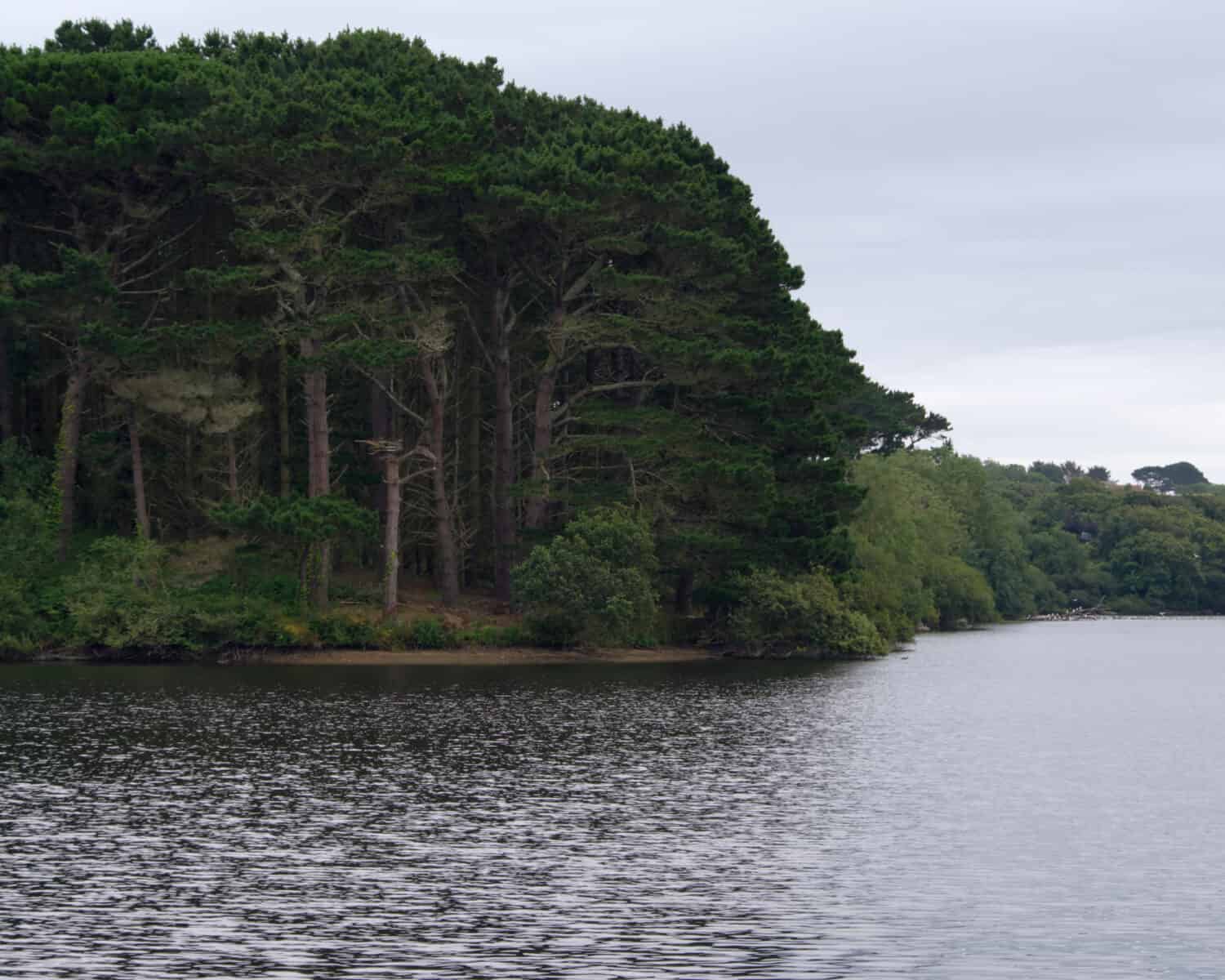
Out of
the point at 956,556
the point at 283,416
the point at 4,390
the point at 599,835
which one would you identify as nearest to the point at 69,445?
the point at 4,390

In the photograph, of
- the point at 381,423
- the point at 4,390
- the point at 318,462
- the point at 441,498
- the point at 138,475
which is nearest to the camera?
the point at 138,475

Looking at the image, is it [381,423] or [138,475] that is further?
[381,423]

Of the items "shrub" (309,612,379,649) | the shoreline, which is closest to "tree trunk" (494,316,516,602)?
the shoreline

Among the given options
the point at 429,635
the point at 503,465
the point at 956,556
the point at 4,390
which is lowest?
the point at 429,635

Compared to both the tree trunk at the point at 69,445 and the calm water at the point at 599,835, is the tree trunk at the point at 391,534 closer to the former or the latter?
the tree trunk at the point at 69,445

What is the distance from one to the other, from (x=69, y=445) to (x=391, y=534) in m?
15.6

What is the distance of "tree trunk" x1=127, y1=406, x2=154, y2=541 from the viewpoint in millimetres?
78000

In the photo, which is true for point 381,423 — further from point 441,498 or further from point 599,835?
point 599,835

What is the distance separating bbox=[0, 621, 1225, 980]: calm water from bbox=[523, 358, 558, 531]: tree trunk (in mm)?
22374

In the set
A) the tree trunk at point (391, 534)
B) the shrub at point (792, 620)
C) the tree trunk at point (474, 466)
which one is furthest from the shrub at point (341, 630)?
the shrub at point (792, 620)

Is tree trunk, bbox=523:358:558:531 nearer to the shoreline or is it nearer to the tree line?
the tree line

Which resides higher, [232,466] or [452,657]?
[232,466]

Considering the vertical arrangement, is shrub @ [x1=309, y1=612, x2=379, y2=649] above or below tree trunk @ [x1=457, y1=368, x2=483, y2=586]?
below

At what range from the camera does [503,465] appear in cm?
8631
